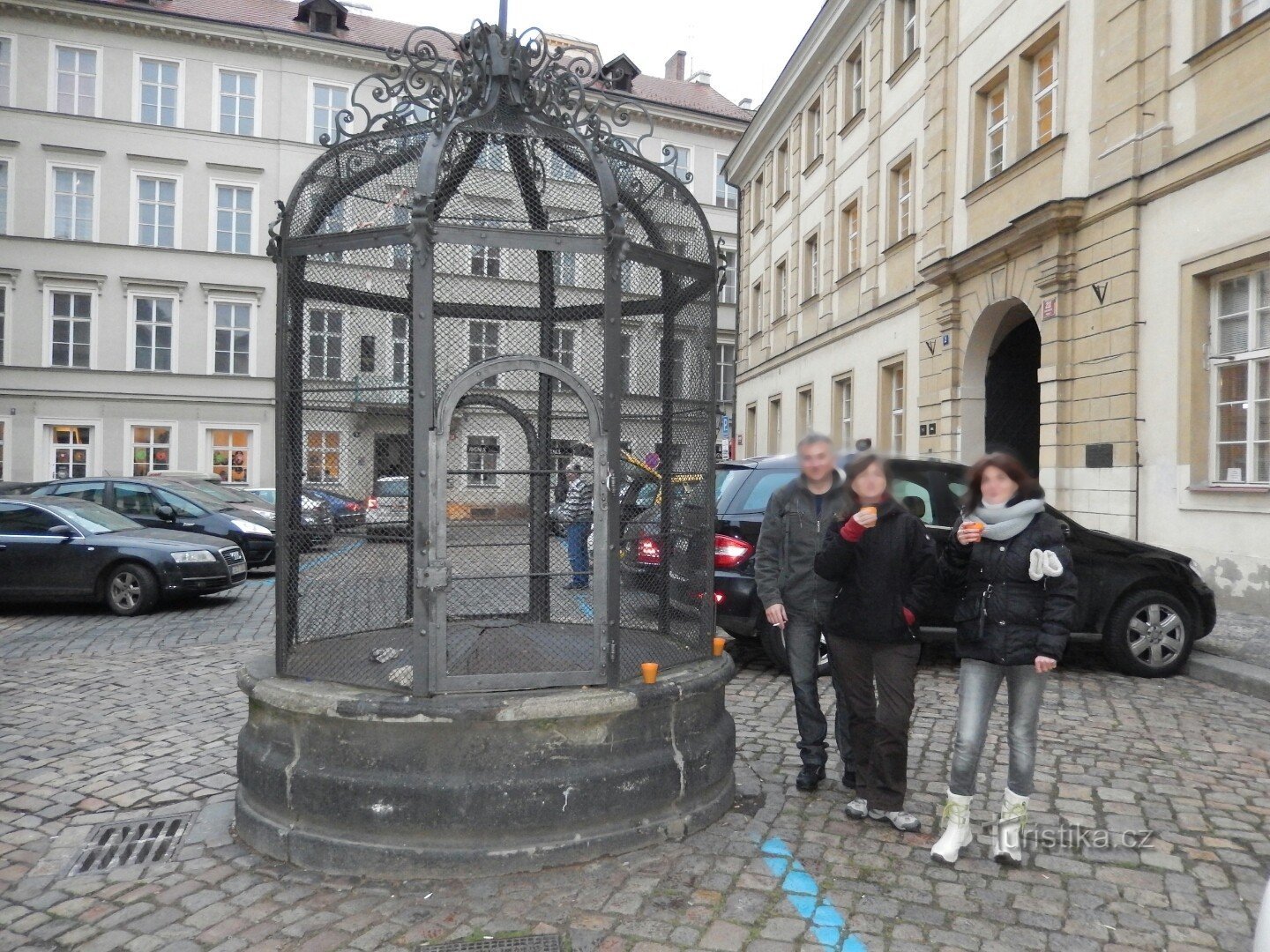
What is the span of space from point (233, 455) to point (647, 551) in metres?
32.0

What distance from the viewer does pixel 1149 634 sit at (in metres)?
7.85

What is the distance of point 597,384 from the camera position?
4.40 metres

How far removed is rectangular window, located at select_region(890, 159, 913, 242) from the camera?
18.4 meters

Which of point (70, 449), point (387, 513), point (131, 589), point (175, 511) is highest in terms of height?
point (70, 449)

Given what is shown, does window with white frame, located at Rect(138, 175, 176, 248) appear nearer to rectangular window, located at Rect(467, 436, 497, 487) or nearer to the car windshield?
the car windshield

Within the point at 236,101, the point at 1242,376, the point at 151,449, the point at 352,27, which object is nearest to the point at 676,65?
the point at 352,27

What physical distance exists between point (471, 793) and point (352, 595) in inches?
60.4

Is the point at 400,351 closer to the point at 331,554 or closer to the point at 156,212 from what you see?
the point at 331,554

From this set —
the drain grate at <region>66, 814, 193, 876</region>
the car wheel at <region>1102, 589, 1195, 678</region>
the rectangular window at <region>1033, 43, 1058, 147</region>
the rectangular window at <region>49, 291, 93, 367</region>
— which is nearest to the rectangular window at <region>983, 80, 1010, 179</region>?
the rectangular window at <region>1033, 43, 1058, 147</region>

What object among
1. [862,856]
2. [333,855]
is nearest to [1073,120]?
[862,856]

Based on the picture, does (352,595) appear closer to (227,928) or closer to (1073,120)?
(227,928)

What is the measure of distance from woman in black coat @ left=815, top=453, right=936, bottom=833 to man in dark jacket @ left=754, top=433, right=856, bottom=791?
38 centimetres

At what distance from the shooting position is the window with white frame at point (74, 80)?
108 ft

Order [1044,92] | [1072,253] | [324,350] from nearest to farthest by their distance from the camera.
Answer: [324,350] < [1072,253] < [1044,92]
